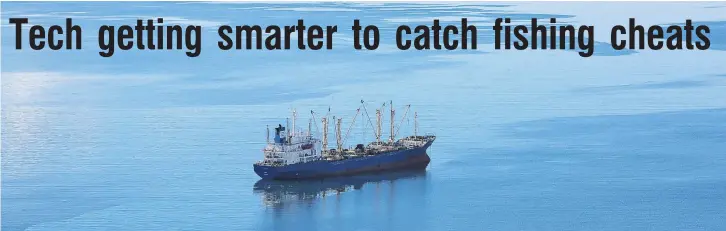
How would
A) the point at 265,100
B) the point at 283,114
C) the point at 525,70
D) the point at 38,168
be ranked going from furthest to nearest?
1. the point at 525,70
2. the point at 265,100
3. the point at 283,114
4. the point at 38,168

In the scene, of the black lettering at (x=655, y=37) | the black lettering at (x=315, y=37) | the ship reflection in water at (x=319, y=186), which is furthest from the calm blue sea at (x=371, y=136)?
the black lettering at (x=655, y=37)

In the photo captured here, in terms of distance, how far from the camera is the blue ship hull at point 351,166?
149ft

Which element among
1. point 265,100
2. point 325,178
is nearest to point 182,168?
point 325,178

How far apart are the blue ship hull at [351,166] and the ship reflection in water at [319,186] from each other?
0.19 meters

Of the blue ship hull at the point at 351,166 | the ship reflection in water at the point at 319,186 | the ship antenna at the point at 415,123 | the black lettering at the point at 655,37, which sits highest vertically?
the black lettering at the point at 655,37

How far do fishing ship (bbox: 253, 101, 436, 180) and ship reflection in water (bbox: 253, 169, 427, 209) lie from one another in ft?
0.81

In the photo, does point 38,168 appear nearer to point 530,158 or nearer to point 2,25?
point 530,158

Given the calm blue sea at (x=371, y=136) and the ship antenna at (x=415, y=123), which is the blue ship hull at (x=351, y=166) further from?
the ship antenna at (x=415, y=123)

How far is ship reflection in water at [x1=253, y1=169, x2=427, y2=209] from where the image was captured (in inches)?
1695

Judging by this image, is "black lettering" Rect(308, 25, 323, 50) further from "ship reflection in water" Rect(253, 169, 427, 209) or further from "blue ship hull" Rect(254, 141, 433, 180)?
"ship reflection in water" Rect(253, 169, 427, 209)

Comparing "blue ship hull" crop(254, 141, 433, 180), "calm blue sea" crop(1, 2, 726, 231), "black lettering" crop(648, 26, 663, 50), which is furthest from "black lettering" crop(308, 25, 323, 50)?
"black lettering" crop(648, 26, 663, 50)

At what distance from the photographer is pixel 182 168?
47.8 metres

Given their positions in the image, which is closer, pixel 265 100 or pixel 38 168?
pixel 38 168

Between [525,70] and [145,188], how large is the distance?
36465mm
